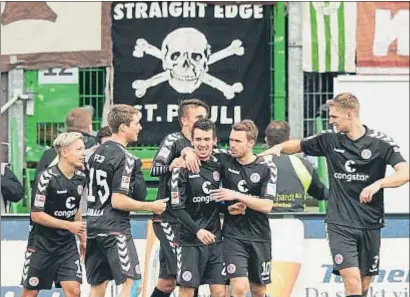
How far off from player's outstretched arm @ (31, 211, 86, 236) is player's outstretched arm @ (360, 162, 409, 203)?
2708 millimetres

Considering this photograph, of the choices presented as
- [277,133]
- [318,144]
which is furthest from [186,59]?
[318,144]

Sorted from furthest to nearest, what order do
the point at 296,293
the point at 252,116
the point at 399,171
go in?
the point at 252,116 < the point at 296,293 < the point at 399,171

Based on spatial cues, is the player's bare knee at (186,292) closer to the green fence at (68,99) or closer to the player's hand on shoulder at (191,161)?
the player's hand on shoulder at (191,161)

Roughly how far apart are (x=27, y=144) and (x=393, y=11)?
5.33 metres

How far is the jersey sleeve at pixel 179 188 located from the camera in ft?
45.8

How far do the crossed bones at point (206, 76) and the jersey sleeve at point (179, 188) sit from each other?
6067mm

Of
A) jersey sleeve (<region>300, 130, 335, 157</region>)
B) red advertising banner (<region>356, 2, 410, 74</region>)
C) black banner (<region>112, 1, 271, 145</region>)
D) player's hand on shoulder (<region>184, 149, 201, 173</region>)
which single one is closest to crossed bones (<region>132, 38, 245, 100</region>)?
black banner (<region>112, 1, 271, 145</region>)

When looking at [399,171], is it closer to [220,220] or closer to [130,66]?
[220,220]

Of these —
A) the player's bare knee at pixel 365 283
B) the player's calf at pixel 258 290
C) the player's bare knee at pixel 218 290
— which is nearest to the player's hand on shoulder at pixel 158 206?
the player's bare knee at pixel 218 290

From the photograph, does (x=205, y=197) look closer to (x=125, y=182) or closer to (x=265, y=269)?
(x=125, y=182)

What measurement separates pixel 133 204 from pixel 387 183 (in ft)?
7.89

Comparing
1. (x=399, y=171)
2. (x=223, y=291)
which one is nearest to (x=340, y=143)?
(x=399, y=171)

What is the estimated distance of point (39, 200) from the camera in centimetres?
1412

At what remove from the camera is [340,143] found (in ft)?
47.1
